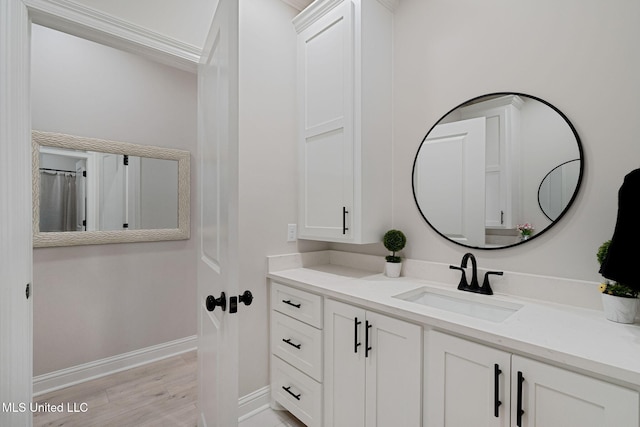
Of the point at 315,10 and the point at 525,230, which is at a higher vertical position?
the point at 315,10

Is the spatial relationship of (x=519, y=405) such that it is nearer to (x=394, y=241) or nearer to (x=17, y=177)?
(x=394, y=241)

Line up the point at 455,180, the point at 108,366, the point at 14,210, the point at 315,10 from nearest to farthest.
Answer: the point at 14,210 < the point at 455,180 < the point at 315,10 < the point at 108,366

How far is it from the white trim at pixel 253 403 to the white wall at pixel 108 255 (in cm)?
128

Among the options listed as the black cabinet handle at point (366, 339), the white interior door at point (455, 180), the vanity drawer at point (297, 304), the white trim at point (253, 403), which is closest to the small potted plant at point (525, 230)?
the white interior door at point (455, 180)

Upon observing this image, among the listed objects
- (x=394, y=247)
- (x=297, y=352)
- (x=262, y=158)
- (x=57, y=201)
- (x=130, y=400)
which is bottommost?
(x=130, y=400)

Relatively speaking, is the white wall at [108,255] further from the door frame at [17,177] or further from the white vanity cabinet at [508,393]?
the white vanity cabinet at [508,393]

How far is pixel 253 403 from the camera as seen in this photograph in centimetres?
187

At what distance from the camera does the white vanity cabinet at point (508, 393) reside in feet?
2.61

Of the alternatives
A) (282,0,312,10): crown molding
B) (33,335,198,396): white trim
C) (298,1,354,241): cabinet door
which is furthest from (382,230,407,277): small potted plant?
(33,335,198,396): white trim

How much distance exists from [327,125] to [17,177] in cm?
151

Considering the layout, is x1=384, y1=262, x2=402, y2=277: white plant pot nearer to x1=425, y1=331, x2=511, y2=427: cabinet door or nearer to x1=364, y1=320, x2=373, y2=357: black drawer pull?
x1=364, y1=320, x2=373, y2=357: black drawer pull

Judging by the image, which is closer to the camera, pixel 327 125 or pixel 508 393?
pixel 508 393

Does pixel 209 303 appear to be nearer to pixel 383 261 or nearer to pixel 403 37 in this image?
pixel 383 261

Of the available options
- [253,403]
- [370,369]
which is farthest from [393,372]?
[253,403]
